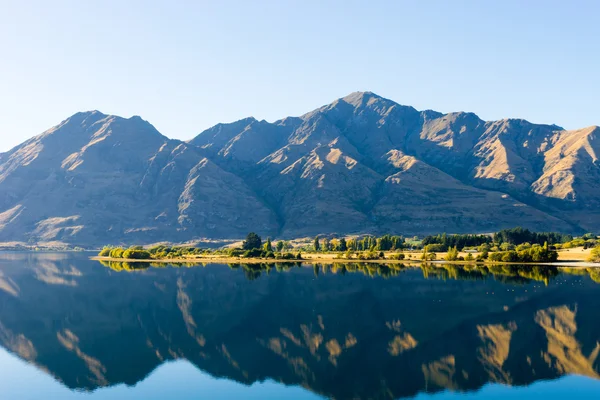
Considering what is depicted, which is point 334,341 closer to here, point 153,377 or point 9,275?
point 153,377

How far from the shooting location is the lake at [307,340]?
143 feet

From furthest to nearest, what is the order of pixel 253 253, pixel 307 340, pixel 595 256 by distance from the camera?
pixel 253 253
pixel 595 256
pixel 307 340

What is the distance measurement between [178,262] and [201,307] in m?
104

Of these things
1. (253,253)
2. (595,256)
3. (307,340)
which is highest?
(307,340)

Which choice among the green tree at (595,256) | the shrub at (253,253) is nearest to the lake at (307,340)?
the green tree at (595,256)

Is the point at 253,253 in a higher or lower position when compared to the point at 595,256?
higher

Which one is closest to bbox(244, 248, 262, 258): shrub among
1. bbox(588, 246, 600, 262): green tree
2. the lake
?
the lake

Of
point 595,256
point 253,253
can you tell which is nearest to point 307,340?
point 595,256

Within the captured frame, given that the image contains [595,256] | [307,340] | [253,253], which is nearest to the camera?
[307,340]

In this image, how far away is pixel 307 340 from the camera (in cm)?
5797

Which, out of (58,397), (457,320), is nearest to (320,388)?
(58,397)

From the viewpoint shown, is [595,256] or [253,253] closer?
[595,256]

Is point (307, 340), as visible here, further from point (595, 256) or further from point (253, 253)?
point (253, 253)

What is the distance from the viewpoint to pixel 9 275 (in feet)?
479
